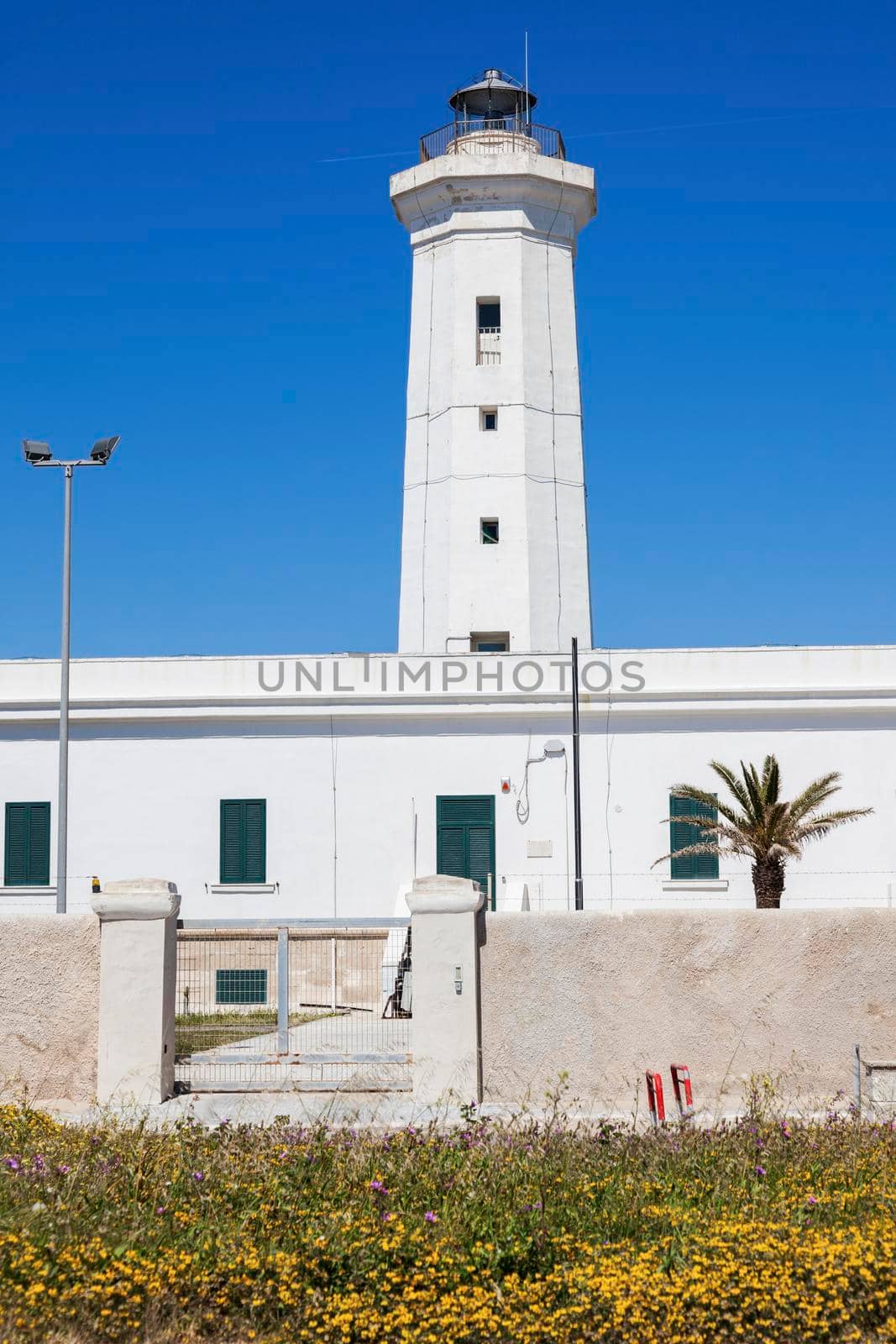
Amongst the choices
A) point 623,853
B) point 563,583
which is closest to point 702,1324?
point 623,853

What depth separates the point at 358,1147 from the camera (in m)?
9.00

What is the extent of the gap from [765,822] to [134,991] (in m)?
12.0

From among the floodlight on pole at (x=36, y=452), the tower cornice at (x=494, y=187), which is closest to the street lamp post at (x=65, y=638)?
the floodlight on pole at (x=36, y=452)

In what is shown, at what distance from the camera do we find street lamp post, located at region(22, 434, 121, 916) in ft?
74.1

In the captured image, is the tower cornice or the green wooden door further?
the tower cornice

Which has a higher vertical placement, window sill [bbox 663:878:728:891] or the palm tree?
the palm tree

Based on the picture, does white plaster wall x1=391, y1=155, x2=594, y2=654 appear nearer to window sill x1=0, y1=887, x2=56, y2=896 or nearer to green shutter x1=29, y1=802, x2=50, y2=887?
green shutter x1=29, y1=802, x2=50, y2=887

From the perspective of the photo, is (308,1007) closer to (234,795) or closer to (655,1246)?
(234,795)

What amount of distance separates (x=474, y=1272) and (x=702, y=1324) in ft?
3.74

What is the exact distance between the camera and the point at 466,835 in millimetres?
23688

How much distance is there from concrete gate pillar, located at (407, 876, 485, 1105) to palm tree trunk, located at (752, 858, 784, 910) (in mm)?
10668

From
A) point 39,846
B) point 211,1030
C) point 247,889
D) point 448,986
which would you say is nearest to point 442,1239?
point 448,986

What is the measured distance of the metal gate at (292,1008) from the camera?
1209cm

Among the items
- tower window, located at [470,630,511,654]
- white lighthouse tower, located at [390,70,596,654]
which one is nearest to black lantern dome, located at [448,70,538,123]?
white lighthouse tower, located at [390,70,596,654]
